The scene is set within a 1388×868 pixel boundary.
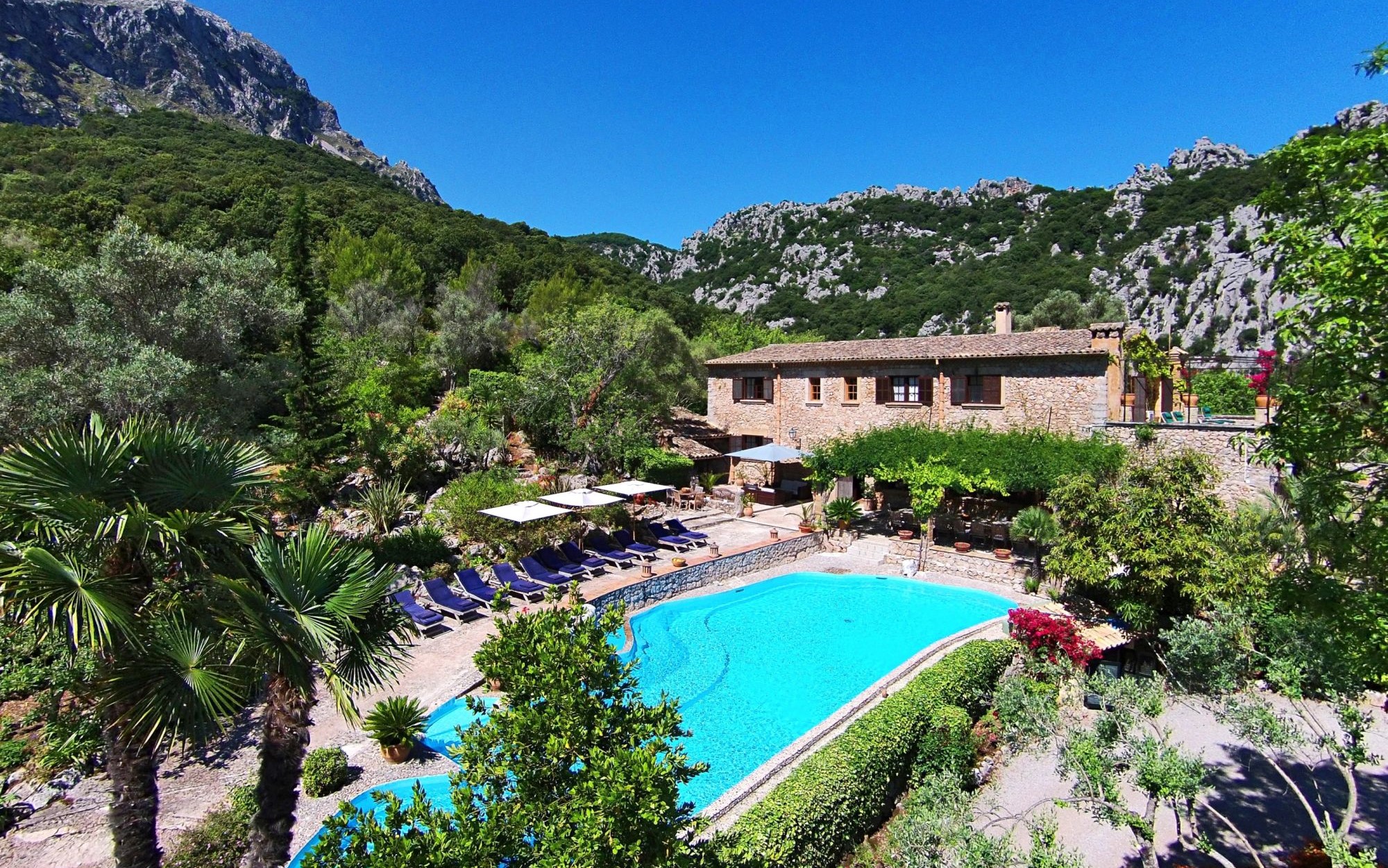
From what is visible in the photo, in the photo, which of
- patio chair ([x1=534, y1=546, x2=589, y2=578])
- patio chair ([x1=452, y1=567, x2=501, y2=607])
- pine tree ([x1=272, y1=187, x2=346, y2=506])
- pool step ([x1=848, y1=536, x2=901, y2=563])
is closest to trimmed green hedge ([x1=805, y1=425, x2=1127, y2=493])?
pool step ([x1=848, y1=536, x2=901, y2=563])

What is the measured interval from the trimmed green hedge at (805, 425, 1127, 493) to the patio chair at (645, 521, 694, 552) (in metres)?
6.36

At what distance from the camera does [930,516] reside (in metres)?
20.9

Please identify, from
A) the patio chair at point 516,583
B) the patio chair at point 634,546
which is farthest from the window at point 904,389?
the patio chair at point 516,583

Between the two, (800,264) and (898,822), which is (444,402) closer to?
(898,822)

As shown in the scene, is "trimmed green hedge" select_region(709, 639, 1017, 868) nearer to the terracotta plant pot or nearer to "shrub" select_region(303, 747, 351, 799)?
the terracotta plant pot

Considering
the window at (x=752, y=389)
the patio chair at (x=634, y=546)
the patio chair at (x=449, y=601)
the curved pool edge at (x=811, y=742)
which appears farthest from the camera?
the window at (x=752, y=389)

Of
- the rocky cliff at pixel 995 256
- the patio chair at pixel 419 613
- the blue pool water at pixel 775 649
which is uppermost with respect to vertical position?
the rocky cliff at pixel 995 256

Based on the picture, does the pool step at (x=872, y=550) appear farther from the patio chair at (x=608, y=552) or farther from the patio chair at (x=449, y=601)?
the patio chair at (x=449, y=601)

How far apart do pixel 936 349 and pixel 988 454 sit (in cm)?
612

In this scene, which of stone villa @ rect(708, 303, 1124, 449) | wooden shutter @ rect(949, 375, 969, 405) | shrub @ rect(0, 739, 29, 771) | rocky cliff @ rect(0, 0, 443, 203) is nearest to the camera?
shrub @ rect(0, 739, 29, 771)

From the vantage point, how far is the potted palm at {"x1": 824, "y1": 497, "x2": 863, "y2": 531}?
2242cm

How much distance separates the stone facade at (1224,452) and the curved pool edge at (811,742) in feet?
30.4

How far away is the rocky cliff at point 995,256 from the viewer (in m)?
61.1

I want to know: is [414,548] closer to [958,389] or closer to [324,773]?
[324,773]
